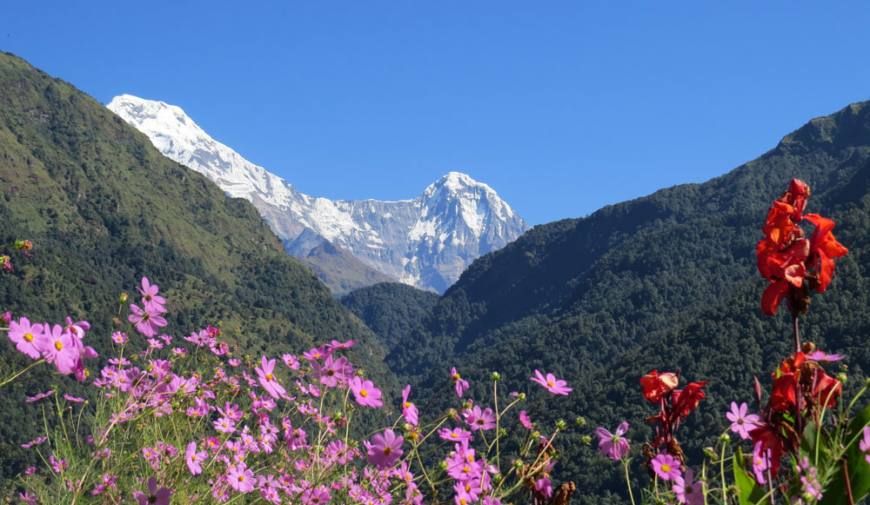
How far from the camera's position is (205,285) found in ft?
560

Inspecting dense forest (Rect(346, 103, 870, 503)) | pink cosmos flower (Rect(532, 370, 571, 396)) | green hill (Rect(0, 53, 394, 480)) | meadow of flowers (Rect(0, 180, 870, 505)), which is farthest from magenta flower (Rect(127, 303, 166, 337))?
green hill (Rect(0, 53, 394, 480))

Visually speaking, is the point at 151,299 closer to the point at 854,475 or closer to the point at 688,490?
the point at 688,490

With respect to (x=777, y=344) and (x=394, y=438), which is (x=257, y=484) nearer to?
(x=394, y=438)

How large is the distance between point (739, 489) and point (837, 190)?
163163mm

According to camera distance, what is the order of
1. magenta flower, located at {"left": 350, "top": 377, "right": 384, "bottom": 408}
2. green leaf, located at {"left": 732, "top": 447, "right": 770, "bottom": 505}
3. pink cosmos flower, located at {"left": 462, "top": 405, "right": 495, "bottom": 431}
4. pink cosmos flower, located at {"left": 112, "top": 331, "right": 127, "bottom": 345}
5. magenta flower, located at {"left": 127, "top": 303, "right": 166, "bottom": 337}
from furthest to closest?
pink cosmos flower, located at {"left": 112, "top": 331, "right": 127, "bottom": 345} → pink cosmos flower, located at {"left": 462, "top": 405, "right": 495, "bottom": 431} → magenta flower, located at {"left": 127, "top": 303, "right": 166, "bottom": 337} → magenta flower, located at {"left": 350, "top": 377, "right": 384, "bottom": 408} → green leaf, located at {"left": 732, "top": 447, "right": 770, "bottom": 505}

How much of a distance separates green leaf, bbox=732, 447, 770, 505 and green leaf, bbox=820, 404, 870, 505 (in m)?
0.19

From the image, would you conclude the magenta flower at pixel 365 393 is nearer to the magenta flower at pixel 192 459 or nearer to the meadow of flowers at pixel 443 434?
the meadow of flowers at pixel 443 434

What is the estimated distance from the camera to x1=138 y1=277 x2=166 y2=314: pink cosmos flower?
9.98 ft

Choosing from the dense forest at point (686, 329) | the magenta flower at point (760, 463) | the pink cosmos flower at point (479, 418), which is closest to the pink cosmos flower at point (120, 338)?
the pink cosmos flower at point (479, 418)

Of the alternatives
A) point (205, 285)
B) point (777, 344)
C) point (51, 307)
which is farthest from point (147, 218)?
point (777, 344)

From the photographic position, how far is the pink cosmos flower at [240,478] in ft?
10.3

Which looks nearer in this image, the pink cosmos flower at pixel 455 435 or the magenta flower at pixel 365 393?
the magenta flower at pixel 365 393

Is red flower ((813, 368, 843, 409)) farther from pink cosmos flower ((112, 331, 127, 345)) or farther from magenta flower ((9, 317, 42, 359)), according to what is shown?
pink cosmos flower ((112, 331, 127, 345))

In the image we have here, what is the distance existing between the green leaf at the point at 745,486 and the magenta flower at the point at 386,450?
1.07 meters
